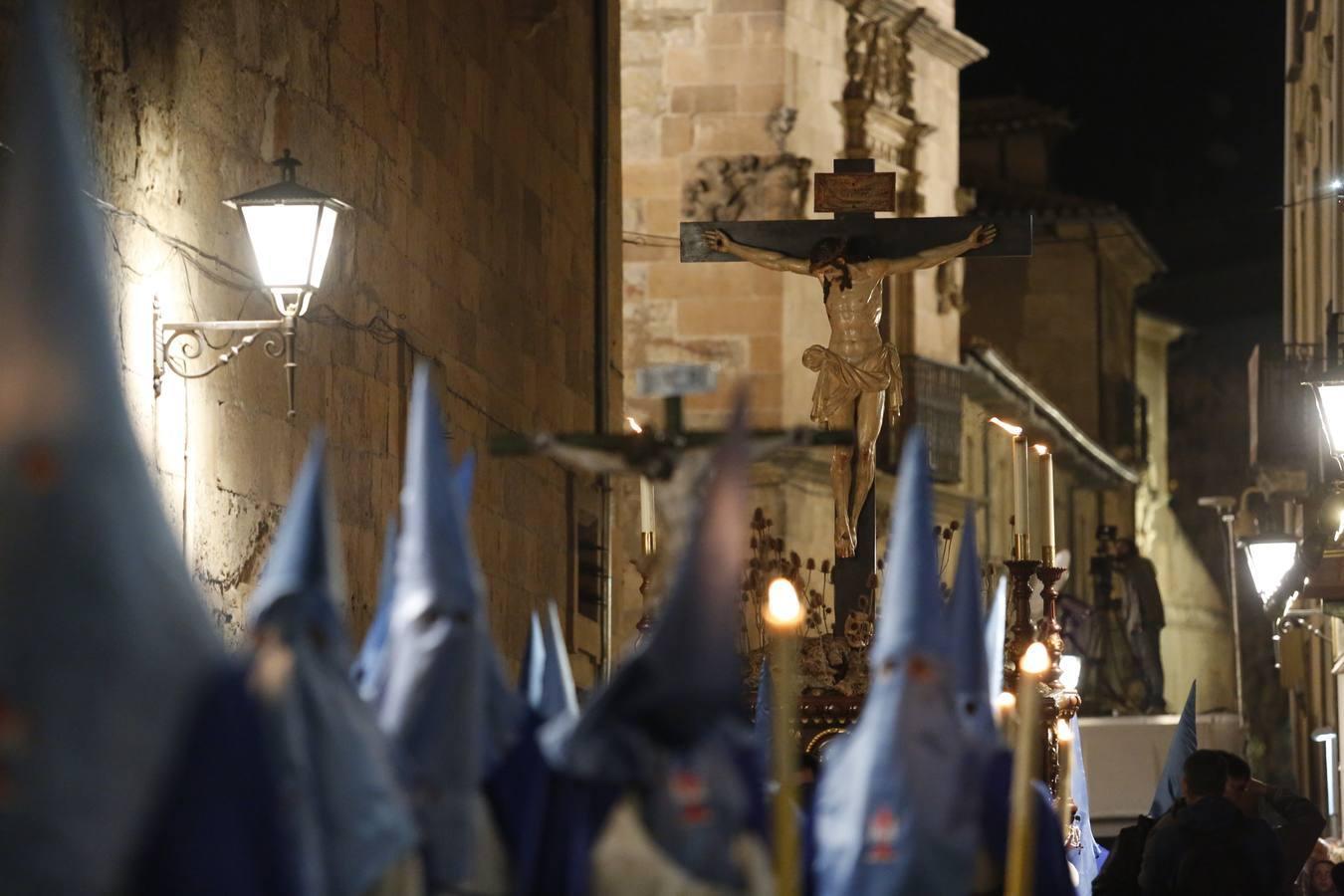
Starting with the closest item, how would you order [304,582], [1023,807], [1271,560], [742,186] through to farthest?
1. [304,582]
2. [1023,807]
3. [1271,560]
4. [742,186]

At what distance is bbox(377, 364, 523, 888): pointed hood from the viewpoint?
5.46m

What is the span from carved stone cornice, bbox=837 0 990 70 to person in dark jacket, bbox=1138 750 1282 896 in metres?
21.9

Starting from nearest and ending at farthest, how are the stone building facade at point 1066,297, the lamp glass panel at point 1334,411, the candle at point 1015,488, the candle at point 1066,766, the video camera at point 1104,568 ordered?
the candle at point 1066,766 → the candle at point 1015,488 → the lamp glass panel at point 1334,411 → the video camera at point 1104,568 → the stone building facade at point 1066,297

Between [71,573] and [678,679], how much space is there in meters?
1.38

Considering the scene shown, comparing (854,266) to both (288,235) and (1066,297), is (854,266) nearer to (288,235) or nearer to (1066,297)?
(288,235)

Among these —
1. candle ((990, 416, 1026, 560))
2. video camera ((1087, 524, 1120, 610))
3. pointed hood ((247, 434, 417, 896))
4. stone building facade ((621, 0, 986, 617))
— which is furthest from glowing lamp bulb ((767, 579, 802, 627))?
video camera ((1087, 524, 1120, 610))

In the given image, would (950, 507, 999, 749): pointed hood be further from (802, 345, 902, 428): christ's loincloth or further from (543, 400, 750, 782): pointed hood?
(802, 345, 902, 428): christ's loincloth

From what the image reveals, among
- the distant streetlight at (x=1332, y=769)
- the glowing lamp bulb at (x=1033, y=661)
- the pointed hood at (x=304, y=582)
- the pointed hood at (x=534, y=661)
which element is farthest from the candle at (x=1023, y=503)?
the distant streetlight at (x=1332, y=769)

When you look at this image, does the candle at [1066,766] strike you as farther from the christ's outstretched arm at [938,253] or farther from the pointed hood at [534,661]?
the christ's outstretched arm at [938,253]

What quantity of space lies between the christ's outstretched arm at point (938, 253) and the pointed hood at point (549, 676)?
6.94m

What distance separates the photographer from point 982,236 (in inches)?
534

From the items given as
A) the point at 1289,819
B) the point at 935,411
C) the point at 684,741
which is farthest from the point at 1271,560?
the point at 684,741

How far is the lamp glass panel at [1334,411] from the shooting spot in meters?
14.4

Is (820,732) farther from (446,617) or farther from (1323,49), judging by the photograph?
(1323,49)
